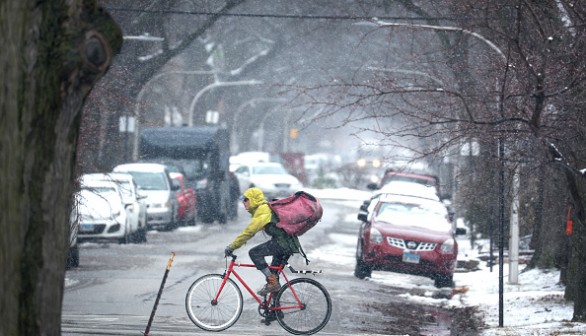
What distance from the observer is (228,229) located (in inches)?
1296

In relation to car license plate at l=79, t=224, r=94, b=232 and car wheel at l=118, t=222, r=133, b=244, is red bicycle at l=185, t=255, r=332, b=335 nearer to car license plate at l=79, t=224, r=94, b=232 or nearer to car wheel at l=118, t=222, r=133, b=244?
car license plate at l=79, t=224, r=94, b=232

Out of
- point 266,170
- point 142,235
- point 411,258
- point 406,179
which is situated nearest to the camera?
point 411,258

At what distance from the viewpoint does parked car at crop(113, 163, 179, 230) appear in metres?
30.2

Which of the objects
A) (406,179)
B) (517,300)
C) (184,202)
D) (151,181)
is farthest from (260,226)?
(406,179)

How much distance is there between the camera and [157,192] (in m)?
30.3

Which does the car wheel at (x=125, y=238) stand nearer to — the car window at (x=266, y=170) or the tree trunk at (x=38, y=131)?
the tree trunk at (x=38, y=131)

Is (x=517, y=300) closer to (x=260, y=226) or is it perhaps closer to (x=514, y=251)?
(x=514, y=251)

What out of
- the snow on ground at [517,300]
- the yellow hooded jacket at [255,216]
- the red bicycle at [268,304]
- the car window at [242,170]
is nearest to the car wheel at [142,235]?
the snow on ground at [517,300]

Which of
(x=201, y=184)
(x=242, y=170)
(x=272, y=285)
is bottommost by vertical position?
(x=272, y=285)

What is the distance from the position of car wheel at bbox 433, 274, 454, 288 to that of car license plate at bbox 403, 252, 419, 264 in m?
0.52

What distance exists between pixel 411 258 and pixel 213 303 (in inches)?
325

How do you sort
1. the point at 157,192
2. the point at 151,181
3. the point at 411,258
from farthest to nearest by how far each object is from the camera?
the point at 151,181 < the point at 157,192 < the point at 411,258

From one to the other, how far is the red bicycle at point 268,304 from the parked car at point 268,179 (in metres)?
30.4

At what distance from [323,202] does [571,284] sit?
1425 inches
